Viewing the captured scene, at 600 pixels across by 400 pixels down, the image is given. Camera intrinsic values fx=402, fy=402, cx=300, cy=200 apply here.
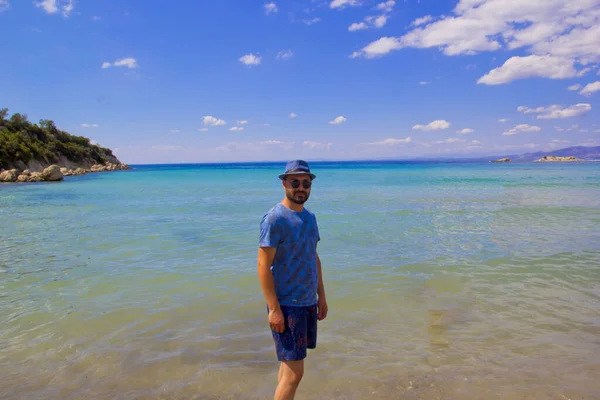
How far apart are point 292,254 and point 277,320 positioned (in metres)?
0.50

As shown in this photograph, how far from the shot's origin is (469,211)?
17500 mm

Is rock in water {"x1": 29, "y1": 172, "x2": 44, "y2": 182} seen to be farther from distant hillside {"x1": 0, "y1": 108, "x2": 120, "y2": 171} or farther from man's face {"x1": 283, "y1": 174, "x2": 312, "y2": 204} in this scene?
man's face {"x1": 283, "y1": 174, "x2": 312, "y2": 204}

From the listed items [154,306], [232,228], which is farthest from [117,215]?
[154,306]

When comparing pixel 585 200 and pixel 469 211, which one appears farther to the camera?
pixel 585 200

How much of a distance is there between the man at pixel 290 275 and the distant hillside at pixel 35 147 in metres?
58.6

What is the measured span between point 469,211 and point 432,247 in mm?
8429

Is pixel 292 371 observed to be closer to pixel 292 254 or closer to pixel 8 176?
pixel 292 254

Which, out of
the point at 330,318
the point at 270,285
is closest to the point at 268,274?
the point at 270,285

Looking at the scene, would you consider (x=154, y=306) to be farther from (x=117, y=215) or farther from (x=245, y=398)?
(x=117, y=215)

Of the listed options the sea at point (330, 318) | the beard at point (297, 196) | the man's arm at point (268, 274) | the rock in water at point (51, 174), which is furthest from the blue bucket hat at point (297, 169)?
the rock in water at point (51, 174)

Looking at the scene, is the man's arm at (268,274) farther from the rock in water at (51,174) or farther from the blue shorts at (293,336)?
the rock in water at (51,174)

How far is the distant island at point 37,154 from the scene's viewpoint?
4472 cm

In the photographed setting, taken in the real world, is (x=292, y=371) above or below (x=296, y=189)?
below

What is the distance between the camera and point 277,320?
9.93 feet
